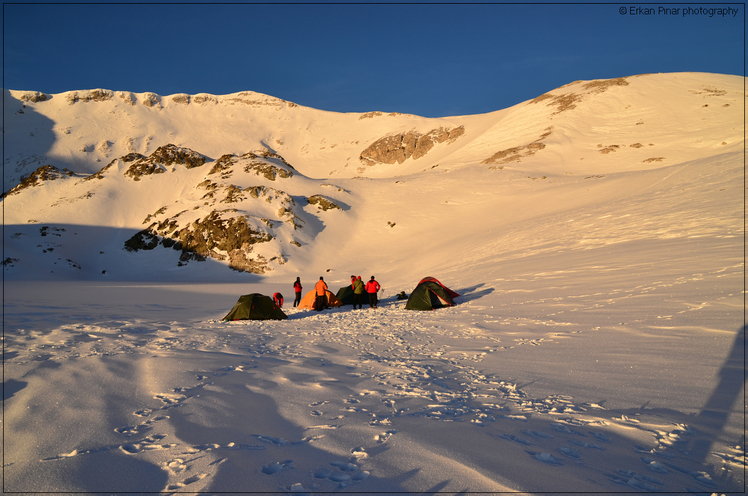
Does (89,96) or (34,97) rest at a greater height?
(89,96)

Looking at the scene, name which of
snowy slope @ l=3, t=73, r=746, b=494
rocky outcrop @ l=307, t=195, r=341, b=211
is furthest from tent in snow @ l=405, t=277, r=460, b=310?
rocky outcrop @ l=307, t=195, r=341, b=211

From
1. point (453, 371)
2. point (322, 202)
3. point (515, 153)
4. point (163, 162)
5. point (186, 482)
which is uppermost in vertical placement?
point (515, 153)

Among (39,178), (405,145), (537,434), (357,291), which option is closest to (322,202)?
(357,291)

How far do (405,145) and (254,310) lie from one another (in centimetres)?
7828

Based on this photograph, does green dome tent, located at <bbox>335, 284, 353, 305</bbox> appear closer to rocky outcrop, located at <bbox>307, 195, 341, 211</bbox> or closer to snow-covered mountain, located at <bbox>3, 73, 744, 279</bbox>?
snow-covered mountain, located at <bbox>3, 73, 744, 279</bbox>

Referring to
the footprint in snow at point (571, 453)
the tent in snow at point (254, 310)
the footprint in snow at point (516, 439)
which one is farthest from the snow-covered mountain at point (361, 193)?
the footprint in snow at point (571, 453)

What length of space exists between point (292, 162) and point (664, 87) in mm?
78266

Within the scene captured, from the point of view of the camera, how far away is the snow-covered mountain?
32.2 metres

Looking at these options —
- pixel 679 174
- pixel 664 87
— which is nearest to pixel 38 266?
pixel 679 174

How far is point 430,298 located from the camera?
13.8 m

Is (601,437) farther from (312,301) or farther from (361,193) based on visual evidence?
(361,193)

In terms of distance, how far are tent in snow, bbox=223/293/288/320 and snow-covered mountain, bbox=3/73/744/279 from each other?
500 inches

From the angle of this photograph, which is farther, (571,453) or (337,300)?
(337,300)

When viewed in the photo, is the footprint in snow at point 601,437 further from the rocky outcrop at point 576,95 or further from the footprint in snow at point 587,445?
the rocky outcrop at point 576,95
